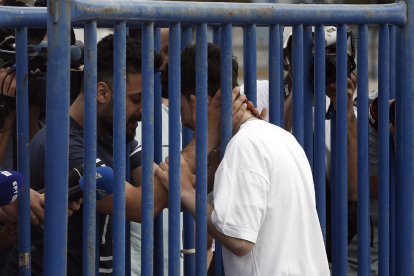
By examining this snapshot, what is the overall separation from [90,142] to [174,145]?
0.30 metres

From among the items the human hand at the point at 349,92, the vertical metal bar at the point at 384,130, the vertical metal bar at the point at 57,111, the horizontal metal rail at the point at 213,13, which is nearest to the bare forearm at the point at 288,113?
the human hand at the point at 349,92

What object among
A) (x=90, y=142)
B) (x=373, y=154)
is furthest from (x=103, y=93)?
(x=373, y=154)

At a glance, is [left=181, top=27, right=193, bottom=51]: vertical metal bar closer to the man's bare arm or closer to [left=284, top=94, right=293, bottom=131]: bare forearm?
the man's bare arm

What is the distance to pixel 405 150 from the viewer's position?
2832 mm

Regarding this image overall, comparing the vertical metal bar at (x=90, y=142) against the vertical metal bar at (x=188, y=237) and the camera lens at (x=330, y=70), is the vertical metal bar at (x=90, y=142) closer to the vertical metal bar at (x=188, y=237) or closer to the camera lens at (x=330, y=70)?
the vertical metal bar at (x=188, y=237)

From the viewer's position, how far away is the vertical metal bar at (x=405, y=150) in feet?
9.21

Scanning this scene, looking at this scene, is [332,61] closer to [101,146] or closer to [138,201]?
[138,201]

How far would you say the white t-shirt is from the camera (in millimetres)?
2334

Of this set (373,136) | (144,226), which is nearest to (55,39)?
(144,226)

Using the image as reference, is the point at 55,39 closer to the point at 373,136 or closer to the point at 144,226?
the point at 144,226

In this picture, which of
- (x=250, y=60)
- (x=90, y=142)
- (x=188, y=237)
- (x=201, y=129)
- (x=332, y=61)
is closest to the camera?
(x=90, y=142)

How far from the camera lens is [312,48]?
8.86 ft

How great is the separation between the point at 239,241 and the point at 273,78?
591 millimetres

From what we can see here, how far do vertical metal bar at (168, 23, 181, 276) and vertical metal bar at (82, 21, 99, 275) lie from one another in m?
0.27
